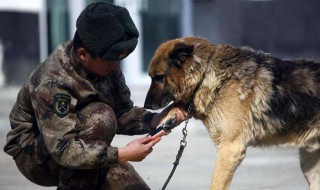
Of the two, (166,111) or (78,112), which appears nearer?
(78,112)

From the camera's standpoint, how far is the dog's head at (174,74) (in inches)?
196

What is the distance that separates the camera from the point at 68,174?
14.3ft

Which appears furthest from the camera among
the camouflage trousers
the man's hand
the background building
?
the background building

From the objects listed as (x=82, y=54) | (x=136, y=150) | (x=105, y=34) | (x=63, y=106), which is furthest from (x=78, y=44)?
(x=136, y=150)

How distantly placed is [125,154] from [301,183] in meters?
2.67

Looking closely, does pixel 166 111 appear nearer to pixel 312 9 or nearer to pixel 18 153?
pixel 18 153

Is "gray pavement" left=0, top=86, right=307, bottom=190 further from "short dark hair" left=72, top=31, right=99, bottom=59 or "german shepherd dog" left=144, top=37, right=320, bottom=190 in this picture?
"short dark hair" left=72, top=31, right=99, bottom=59

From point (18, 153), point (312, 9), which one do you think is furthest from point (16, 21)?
point (18, 153)

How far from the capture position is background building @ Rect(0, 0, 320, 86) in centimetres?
1571

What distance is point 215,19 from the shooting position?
16.2 meters

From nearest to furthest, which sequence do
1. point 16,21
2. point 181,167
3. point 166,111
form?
1. point 166,111
2. point 181,167
3. point 16,21

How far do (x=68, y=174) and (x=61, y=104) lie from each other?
48 cm

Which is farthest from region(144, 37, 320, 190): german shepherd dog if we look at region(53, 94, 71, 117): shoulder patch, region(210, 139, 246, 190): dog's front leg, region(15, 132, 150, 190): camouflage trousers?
region(53, 94, 71, 117): shoulder patch

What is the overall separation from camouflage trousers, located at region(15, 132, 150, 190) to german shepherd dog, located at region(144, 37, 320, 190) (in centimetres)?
57
